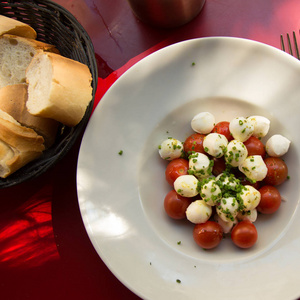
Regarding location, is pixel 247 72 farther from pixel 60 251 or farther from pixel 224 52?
pixel 60 251

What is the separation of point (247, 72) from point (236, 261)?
1.76 ft

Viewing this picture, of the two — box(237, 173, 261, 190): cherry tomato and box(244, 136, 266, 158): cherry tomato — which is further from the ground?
box(244, 136, 266, 158): cherry tomato

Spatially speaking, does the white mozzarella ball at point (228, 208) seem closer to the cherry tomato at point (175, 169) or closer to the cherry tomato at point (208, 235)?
the cherry tomato at point (208, 235)

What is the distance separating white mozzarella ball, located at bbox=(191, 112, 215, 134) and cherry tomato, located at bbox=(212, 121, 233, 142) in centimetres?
2

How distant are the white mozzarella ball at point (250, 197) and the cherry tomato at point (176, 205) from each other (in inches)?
6.3

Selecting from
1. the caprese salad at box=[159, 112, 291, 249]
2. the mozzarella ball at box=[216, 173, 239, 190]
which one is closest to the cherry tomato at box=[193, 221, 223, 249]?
the caprese salad at box=[159, 112, 291, 249]

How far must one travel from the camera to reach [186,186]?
0.98 metres

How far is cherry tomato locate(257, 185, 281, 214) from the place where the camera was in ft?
3.23

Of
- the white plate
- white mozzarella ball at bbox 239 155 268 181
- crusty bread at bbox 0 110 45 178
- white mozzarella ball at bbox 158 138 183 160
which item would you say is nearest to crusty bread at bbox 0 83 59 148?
crusty bread at bbox 0 110 45 178

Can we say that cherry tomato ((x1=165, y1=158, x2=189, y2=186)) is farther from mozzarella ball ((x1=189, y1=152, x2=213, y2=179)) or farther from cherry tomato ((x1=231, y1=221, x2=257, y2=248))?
cherry tomato ((x1=231, y1=221, x2=257, y2=248))

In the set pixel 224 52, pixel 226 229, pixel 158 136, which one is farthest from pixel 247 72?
pixel 226 229

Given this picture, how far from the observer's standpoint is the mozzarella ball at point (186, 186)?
98 cm

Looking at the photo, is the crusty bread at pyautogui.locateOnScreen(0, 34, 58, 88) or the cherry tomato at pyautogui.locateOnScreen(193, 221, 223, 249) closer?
the cherry tomato at pyautogui.locateOnScreen(193, 221, 223, 249)

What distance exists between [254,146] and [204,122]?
160 mm
